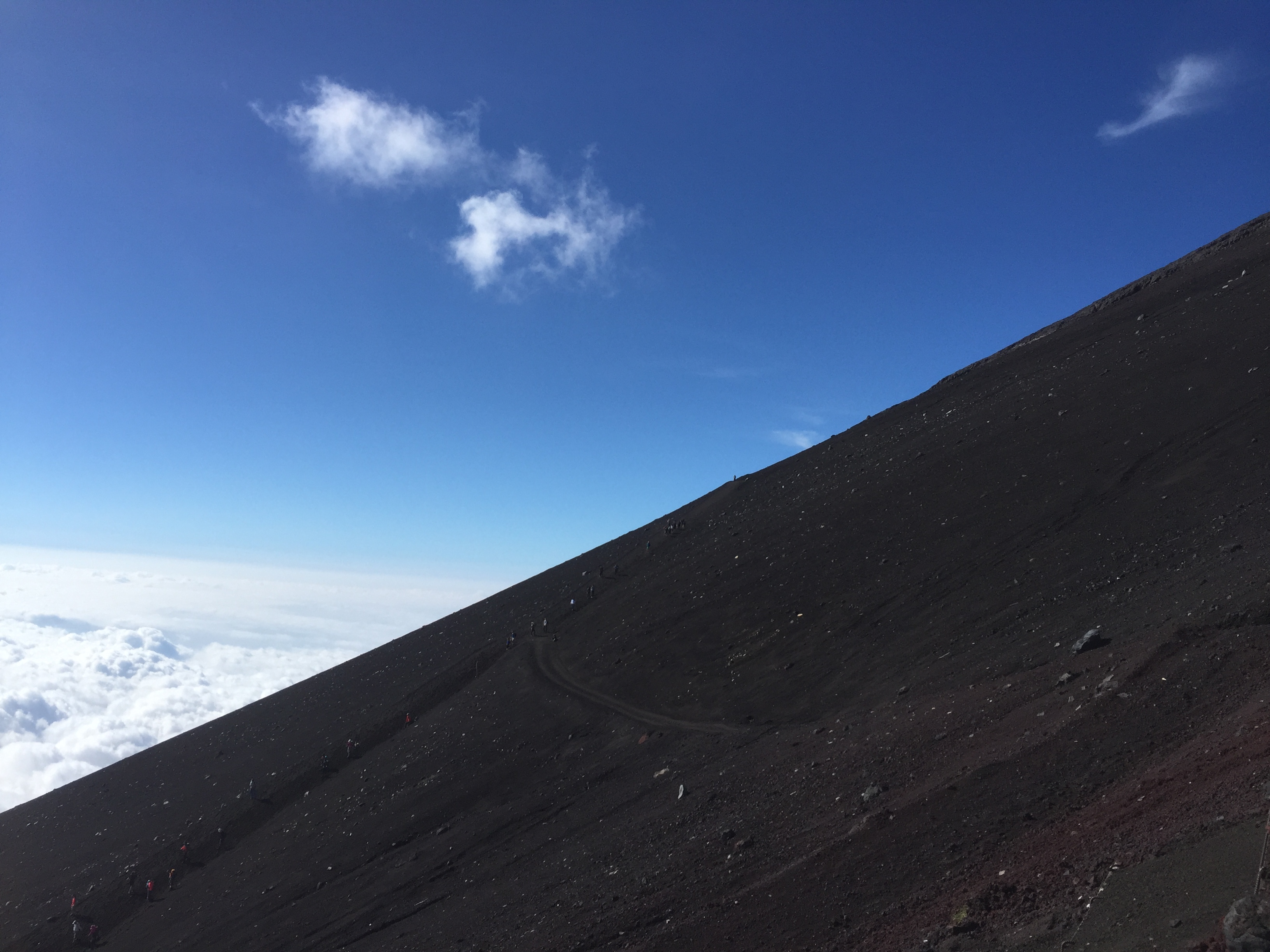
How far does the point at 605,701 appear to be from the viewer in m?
32.5

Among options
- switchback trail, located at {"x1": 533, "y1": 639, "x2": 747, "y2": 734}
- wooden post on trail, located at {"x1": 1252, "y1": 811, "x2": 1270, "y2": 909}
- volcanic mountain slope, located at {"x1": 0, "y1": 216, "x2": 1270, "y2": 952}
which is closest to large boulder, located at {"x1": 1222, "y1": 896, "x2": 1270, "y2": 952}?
wooden post on trail, located at {"x1": 1252, "y1": 811, "x2": 1270, "y2": 909}

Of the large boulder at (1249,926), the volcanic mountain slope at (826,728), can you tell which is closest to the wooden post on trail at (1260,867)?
the large boulder at (1249,926)

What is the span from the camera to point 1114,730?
13.9 m

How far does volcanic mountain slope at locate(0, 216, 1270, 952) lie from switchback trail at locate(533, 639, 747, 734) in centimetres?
18

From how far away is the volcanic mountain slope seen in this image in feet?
41.8

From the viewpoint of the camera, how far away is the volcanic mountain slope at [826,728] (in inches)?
502

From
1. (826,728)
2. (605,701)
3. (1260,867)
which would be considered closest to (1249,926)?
(1260,867)

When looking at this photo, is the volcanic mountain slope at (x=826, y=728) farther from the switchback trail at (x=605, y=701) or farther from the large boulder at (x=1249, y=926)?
the large boulder at (x=1249, y=926)

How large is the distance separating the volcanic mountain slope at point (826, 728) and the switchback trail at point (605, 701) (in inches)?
7.0

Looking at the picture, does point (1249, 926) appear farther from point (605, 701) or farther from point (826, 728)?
point (605, 701)

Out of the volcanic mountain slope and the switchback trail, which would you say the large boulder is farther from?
the switchback trail

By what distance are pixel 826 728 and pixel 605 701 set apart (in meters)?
12.0

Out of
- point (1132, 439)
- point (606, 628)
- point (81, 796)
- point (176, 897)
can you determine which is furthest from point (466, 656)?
point (1132, 439)

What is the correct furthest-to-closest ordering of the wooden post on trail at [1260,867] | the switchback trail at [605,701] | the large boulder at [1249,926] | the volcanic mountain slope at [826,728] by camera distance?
the switchback trail at [605,701], the volcanic mountain slope at [826,728], the wooden post on trail at [1260,867], the large boulder at [1249,926]
